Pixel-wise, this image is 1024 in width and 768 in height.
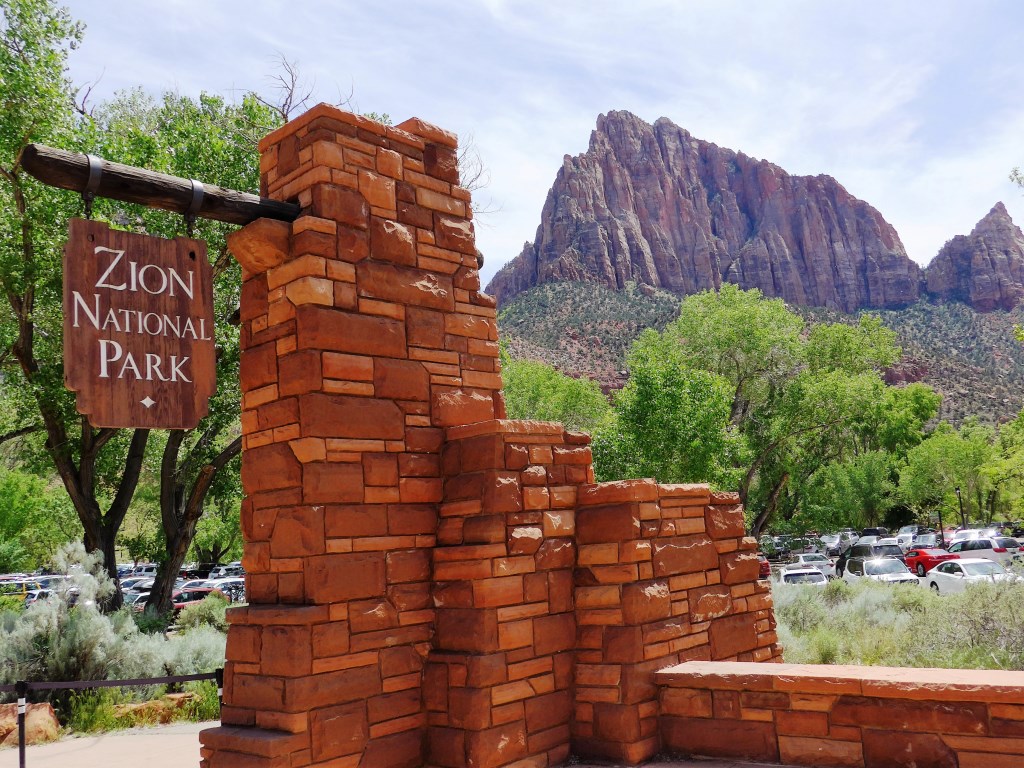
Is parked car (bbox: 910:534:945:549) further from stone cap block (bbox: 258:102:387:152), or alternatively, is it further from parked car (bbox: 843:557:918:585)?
stone cap block (bbox: 258:102:387:152)

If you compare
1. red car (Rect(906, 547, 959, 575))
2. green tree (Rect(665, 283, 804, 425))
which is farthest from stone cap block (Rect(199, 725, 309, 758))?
green tree (Rect(665, 283, 804, 425))

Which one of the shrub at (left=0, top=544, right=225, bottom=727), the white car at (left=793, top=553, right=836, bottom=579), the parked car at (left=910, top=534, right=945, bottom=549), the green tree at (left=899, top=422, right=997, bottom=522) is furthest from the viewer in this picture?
the green tree at (left=899, top=422, right=997, bottom=522)

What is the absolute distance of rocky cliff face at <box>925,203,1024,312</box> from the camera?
431ft

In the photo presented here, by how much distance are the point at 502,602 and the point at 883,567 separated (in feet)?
67.5

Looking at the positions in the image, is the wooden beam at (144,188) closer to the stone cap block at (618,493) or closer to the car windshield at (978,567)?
the stone cap block at (618,493)

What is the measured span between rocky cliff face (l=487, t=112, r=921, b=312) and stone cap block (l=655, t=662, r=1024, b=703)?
122 metres

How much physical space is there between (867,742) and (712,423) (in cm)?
1891

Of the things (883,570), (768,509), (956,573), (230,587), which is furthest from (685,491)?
(768,509)

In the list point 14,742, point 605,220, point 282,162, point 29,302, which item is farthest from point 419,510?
point 605,220

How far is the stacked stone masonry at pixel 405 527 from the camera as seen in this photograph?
15.1 feet

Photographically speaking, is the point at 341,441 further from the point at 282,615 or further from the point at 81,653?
the point at 81,653

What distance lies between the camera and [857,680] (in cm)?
455

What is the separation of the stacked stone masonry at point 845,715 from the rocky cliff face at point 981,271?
467 ft

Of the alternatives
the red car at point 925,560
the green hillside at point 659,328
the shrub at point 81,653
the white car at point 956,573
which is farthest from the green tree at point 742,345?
the green hillside at point 659,328
